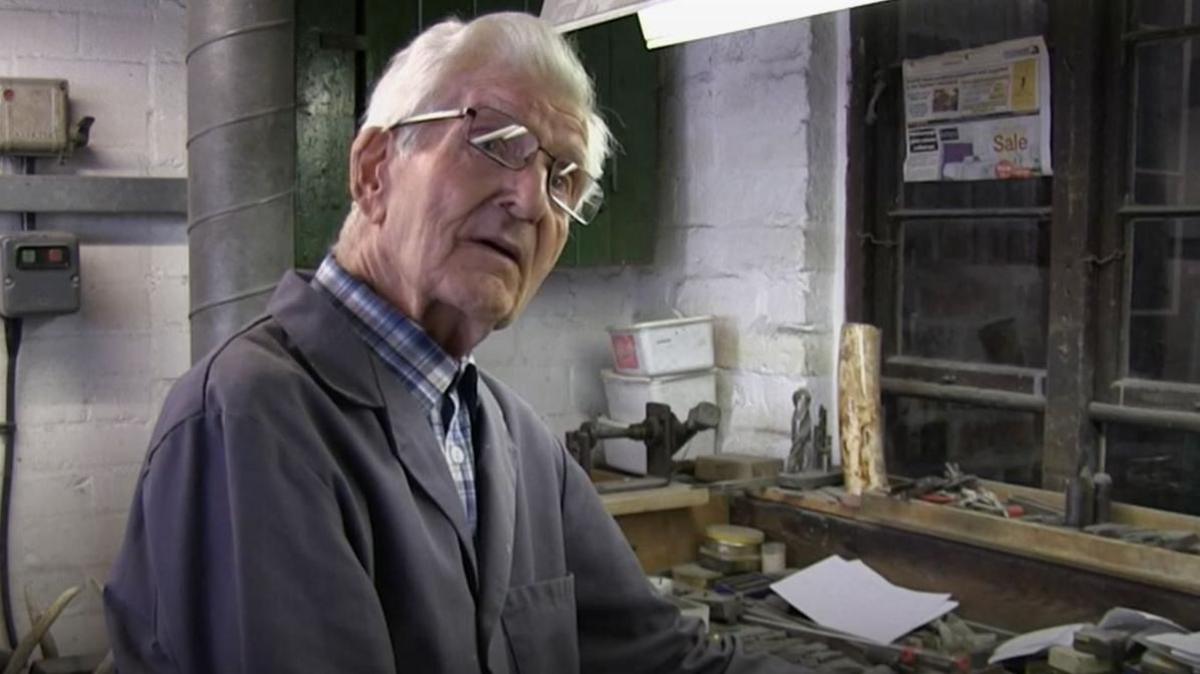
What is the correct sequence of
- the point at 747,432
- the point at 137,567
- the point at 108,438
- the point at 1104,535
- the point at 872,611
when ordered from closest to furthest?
the point at 137,567, the point at 1104,535, the point at 872,611, the point at 108,438, the point at 747,432

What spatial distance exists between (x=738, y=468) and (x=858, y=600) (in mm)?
510

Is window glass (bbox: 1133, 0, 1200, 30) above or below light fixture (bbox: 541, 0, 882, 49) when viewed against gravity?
above

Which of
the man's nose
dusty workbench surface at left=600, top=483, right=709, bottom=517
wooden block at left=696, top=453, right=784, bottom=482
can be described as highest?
the man's nose

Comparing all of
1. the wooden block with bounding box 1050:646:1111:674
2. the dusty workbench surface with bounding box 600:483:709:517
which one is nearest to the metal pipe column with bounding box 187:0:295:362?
the dusty workbench surface with bounding box 600:483:709:517

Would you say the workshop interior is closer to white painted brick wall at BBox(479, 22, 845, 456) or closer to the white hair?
white painted brick wall at BBox(479, 22, 845, 456)

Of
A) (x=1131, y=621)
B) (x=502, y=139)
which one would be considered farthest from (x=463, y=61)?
(x=1131, y=621)

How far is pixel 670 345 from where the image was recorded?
297 cm

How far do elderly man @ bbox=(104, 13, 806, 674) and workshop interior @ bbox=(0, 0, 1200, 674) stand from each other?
0.82m

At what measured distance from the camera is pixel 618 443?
10.1 feet

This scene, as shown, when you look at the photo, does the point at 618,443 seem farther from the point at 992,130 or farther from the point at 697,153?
the point at 992,130

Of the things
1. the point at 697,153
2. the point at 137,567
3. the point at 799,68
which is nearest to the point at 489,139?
the point at 137,567

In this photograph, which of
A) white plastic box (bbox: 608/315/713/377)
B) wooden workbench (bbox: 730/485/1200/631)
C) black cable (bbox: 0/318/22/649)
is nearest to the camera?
wooden workbench (bbox: 730/485/1200/631)

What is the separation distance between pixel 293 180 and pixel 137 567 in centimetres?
151

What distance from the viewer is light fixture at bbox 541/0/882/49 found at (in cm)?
153
